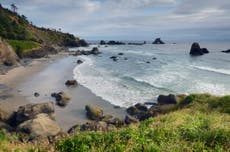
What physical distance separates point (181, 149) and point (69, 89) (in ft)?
91.7

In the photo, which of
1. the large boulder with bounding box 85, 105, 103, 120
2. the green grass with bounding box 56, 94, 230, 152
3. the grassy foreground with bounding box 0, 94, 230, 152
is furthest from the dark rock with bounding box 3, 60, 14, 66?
the green grass with bounding box 56, 94, 230, 152

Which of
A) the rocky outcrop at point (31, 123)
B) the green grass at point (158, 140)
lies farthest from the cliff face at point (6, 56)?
the green grass at point (158, 140)

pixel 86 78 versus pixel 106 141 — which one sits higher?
pixel 106 141

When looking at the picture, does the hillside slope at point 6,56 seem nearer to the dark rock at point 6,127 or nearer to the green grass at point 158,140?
the dark rock at point 6,127

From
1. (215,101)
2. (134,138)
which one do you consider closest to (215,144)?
(134,138)

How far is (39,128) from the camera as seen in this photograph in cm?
1748

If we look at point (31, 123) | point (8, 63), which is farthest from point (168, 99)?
point (8, 63)

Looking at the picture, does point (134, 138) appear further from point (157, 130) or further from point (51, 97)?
point (51, 97)

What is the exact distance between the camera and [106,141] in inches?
288

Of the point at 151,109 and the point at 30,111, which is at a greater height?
the point at 30,111

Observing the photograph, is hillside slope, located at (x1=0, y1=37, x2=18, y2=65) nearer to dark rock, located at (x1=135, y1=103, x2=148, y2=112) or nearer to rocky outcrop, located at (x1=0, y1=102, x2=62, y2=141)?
rocky outcrop, located at (x1=0, y1=102, x2=62, y2=141)

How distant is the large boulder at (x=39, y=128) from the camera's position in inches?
674

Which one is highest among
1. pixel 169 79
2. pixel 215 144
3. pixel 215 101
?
pixel 215 144

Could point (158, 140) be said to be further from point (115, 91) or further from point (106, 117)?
point (115, 91)
